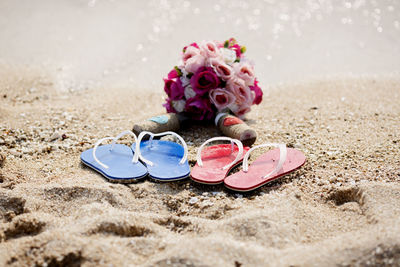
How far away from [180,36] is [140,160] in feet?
11.3

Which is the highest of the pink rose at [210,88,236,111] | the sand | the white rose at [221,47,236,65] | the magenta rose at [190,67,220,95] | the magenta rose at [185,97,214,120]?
the white rose at [221,47,236,65]

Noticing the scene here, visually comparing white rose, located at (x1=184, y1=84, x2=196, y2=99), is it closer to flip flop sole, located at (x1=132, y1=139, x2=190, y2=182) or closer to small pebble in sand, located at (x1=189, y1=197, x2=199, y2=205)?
flip flop sole, located at (x1=132, y1=139, x2=190, y2=182)

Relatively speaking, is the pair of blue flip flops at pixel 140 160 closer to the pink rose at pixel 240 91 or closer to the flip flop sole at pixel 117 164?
the flip flop sole at pixel 117 164

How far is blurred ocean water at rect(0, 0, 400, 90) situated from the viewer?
4.82m

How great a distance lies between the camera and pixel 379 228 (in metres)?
1.69

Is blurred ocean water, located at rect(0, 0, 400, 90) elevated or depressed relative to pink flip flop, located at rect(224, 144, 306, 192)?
elevated

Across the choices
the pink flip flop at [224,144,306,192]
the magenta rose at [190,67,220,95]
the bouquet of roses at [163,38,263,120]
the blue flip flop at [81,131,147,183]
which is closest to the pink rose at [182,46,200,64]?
the bouquet of roses at [163,38,263,120]

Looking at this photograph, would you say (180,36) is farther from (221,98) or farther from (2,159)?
(2,159)

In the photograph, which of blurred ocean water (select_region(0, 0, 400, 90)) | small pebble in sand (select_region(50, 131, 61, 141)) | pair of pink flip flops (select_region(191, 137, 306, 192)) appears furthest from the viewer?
blurred ocean water (select_region(0, 0, 400, 90))

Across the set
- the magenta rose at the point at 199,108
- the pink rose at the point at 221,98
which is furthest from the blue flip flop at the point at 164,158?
the pink rose at the point at 221,98

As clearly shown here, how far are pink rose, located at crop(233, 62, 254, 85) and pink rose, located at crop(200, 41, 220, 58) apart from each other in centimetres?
18

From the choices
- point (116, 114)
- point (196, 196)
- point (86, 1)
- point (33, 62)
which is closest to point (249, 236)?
point (196, 196)

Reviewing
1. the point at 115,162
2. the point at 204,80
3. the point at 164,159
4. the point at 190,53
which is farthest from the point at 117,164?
the point at 190,53

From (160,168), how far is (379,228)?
1.23 meters
